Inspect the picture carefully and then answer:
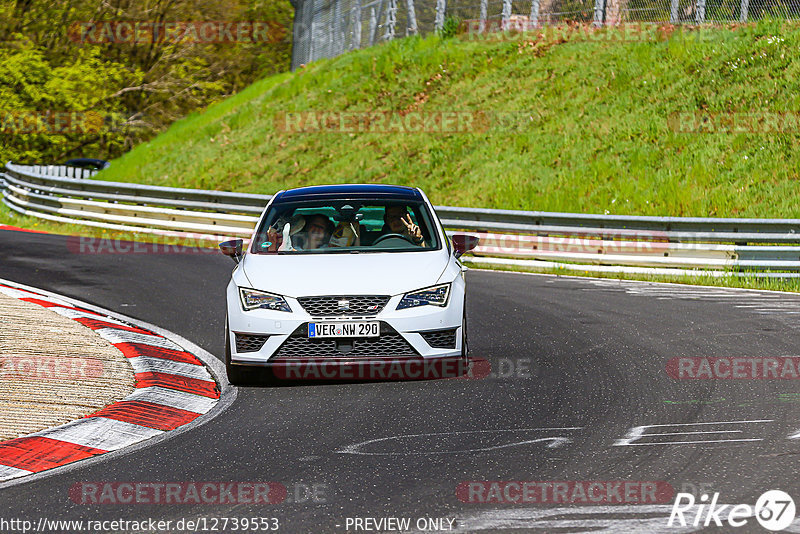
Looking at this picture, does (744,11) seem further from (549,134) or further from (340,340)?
(340,340)

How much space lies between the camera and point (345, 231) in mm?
9250

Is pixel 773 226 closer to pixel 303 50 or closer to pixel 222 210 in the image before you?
pixel 222 210

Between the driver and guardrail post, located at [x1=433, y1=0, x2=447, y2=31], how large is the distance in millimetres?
24955

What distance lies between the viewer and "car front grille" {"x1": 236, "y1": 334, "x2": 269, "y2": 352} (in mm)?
8078

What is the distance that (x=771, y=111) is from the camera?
2348 cm

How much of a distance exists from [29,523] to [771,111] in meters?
21.3

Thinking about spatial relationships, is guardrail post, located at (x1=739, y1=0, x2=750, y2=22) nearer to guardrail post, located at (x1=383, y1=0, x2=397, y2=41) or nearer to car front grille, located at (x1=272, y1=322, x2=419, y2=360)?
guardrail post, located at (x1=383, y1=0, x2=397, y2=41)

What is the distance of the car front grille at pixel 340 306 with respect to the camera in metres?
8.00

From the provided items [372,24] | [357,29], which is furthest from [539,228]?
[357,29]

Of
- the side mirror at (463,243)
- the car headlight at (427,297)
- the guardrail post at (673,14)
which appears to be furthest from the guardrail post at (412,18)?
the car headlight at (427,297)

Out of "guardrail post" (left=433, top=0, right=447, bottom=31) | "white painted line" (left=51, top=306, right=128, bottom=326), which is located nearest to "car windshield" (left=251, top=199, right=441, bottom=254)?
"white painted line" (left=51, top=306, right=128, bottom=326)

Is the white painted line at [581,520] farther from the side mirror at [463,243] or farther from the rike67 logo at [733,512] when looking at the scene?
the side mirror at [463,243]

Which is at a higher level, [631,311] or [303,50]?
[303,50]

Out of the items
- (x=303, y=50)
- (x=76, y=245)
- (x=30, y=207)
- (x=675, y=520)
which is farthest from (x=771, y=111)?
(x=303, y=50)
